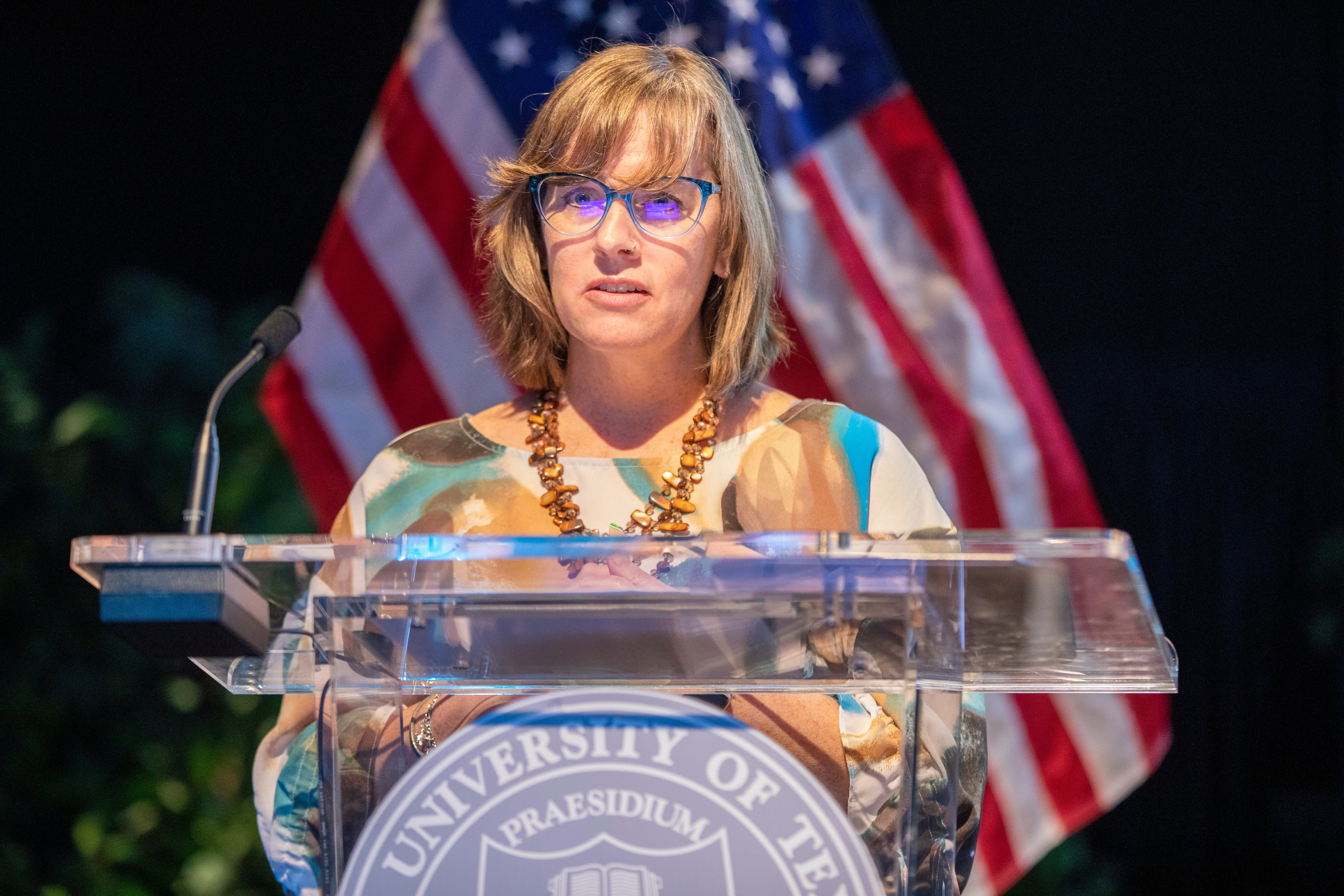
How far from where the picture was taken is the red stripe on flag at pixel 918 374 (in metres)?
2.33

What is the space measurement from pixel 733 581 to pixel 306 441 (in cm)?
174

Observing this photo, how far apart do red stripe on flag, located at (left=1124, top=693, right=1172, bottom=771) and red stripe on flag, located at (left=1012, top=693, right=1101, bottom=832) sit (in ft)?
0.38

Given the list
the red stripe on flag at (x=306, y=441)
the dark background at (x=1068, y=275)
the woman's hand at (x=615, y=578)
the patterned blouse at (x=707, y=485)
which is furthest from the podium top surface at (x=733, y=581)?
the dark background at (x=1068, y=275)

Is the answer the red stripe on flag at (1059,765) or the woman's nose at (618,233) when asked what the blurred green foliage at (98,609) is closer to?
the red stripe on flag at (1059,765)

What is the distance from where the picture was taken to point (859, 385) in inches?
92.7

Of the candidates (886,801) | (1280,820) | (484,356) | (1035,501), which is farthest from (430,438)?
(1280,820)

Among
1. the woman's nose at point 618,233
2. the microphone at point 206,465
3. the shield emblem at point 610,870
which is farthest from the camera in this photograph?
the woman's nose at point 618,233

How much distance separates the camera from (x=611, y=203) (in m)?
1.29

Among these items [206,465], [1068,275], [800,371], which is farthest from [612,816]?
[1068,275]

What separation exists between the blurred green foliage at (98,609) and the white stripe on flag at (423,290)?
0.50 m

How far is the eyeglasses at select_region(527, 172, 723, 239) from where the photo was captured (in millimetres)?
1297

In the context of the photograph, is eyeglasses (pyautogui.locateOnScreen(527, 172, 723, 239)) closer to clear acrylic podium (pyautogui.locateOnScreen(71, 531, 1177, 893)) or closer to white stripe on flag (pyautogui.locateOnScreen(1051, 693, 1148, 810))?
clear acrylic podium (pyautogui.locateOnScreen(71, 531, 1177, 893))

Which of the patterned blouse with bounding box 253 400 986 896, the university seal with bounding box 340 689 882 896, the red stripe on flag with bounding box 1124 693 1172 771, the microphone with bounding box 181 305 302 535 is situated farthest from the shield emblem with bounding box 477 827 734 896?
the red stripe on flag with bounding box 1124 693 1172 771

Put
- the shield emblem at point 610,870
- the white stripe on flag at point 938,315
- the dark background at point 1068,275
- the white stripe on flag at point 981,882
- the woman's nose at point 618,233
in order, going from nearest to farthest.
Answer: the shield emblem at point 610,870 → the woman's nose at point 618,233 → the white stripe on flag at point 981,882 → the white stripe on flag at point 938,315 → the dark background at point 1068,275
